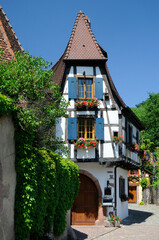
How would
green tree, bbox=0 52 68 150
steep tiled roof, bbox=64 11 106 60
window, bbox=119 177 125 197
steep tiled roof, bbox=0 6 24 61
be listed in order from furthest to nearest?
window, bbox=119 177 125 197, steep tiled roof, bbox=64 11 106 60, steep tiled roof, bbox=0 6 24 61, green tree, bbox=0 52 68 150

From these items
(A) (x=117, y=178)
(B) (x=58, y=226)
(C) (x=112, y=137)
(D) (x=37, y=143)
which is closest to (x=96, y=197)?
(A) (x=117, y=178)

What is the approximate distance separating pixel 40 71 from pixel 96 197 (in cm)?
Result: 958

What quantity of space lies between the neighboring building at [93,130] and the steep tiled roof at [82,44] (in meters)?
0.05

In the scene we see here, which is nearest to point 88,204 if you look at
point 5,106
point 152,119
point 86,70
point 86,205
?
point 86,205

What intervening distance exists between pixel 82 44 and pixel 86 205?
865cm

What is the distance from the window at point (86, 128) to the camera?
17.7m

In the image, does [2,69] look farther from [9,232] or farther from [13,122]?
[9,232]

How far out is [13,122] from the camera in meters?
8.44

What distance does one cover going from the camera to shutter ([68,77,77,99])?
1780cm

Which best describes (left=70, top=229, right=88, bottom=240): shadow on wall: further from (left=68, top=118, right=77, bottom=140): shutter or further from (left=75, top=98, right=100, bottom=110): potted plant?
(left=75, top=98, right=100, bottom=110): potted plant

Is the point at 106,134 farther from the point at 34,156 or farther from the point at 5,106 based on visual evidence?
the point at 5,106

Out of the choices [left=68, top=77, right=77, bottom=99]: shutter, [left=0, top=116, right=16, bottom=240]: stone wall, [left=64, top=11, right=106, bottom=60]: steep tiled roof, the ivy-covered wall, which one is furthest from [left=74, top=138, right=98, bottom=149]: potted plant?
[left=0, top=116, right=16, bottom=240]: stone wall

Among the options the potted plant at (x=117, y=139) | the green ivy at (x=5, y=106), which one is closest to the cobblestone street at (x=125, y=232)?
the potted plant at (x=117, y=139)

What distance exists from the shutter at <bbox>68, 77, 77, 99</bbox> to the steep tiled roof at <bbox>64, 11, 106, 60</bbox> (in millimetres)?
1212
